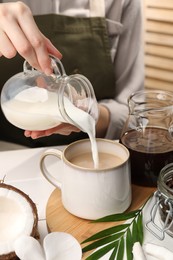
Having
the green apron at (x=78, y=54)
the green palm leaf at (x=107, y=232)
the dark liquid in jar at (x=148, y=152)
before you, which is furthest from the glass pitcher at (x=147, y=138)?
the green apron at (x=78, y=54)

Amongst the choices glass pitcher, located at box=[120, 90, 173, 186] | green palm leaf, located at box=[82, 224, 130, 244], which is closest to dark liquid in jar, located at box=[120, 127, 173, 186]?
glass pitcher, located at box=[120, 90, 173, 186]

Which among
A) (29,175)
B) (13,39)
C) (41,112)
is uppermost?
(13,39)

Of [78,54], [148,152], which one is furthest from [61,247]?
[78,54]

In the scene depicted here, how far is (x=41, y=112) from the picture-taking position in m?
0.76

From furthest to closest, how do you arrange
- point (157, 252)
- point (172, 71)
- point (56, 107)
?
point (172, 71)
point (56, 107)
point (157, 252)

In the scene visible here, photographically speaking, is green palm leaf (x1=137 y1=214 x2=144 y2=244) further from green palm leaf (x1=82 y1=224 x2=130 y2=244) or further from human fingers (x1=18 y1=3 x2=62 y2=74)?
human fingers (x1=18 y1=3 x2=62 y2=74)

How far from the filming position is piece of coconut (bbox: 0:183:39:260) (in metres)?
0.61

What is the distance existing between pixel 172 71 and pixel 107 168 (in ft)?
5.60

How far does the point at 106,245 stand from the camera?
26.2 inches

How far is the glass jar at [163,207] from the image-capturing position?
25.4 inches

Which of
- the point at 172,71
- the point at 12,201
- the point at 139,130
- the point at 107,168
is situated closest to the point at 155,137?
the point at 139,130

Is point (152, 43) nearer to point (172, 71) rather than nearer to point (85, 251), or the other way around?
point (172, 71)

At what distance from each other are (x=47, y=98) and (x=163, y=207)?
24cm

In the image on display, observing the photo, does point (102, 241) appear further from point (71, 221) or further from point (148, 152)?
point (148, 152)
